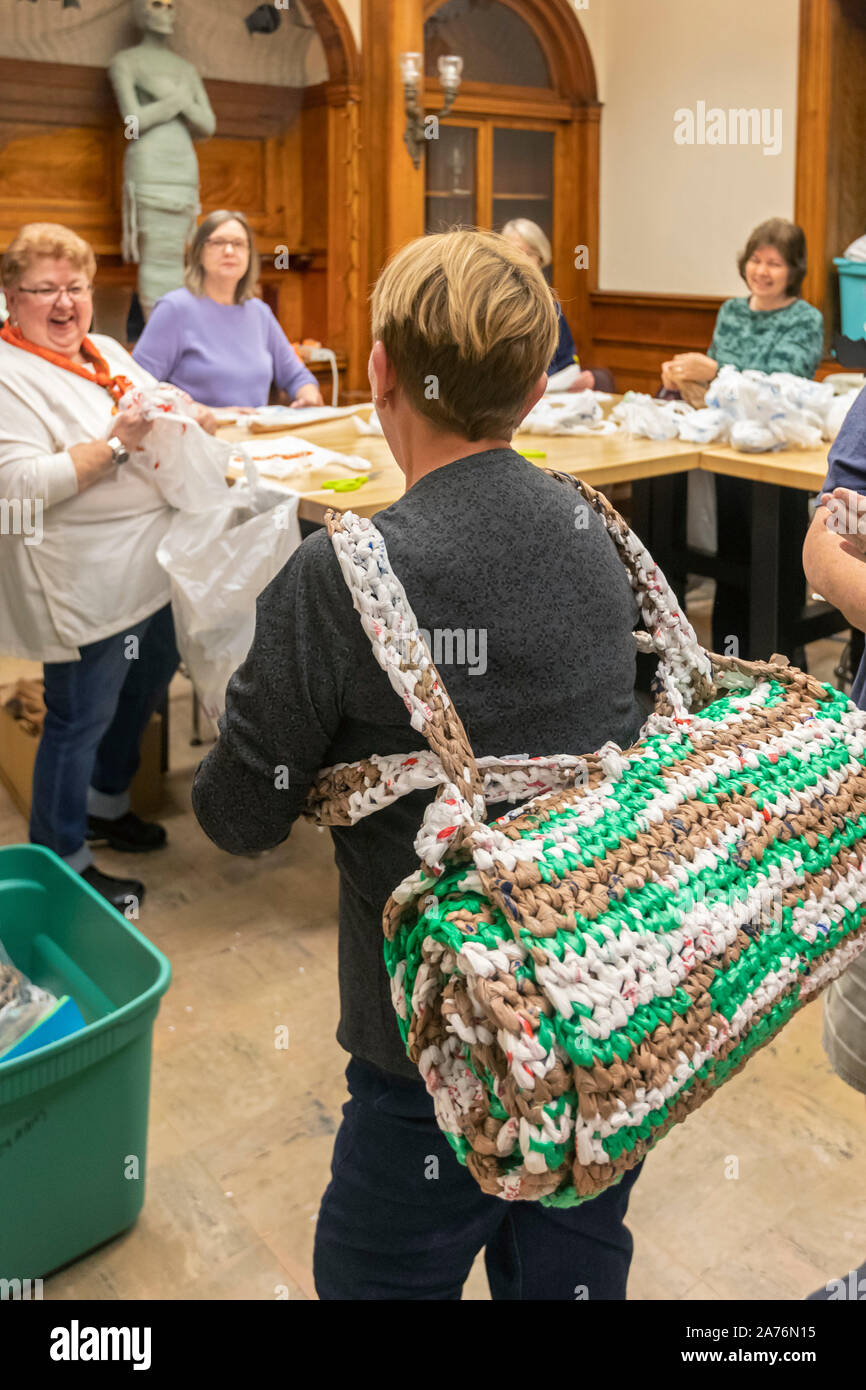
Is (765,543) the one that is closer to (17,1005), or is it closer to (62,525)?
(62,525)

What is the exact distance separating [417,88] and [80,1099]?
523 centimetres

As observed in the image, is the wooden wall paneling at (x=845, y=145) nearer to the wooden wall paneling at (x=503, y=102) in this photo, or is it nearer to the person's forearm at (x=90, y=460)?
the wooden wall paneling at (x=503, y=102)

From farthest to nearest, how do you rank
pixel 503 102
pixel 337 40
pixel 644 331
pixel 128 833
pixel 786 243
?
pixel 644 331, pixel 503 102, pixel 337 40, pixel 786 243, pixel 128 833

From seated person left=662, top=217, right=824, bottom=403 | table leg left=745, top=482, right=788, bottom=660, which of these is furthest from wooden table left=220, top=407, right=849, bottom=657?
seated person left=662, top=217, right=824, bottom=403

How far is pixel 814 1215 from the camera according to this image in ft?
6.07

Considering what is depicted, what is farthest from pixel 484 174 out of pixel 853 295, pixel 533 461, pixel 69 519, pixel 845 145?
pixel 69 519

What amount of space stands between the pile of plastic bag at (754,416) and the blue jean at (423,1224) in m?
2.45

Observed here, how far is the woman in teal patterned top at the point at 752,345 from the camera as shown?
3.54 metres

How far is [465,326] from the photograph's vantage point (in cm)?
98

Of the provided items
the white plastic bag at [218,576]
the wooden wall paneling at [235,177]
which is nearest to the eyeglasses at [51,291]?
the white plastic bag at [218,576]

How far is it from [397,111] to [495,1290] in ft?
19.0

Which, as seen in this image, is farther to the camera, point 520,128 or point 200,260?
point 520,128

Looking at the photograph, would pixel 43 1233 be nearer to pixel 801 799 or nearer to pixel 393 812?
pixel 393 812
